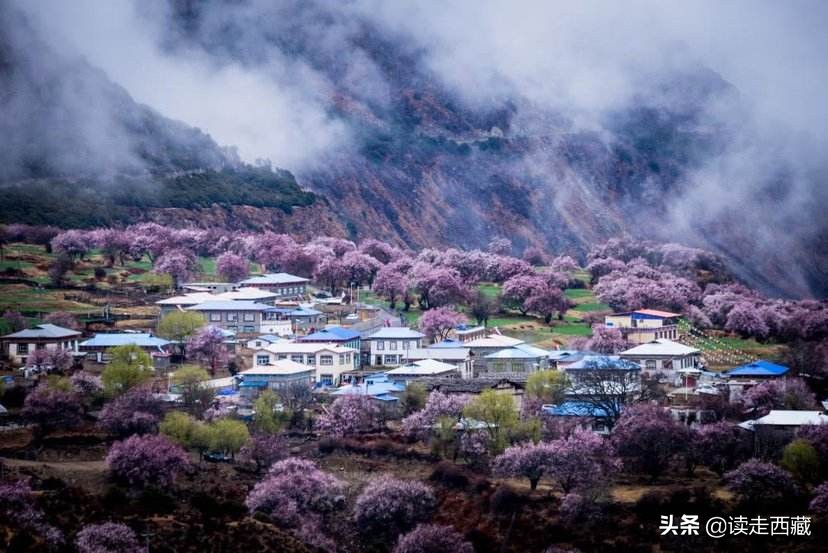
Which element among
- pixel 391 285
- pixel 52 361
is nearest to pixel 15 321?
A: pixel 52 361

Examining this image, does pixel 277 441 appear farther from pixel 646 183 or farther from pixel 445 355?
pixel 646 183

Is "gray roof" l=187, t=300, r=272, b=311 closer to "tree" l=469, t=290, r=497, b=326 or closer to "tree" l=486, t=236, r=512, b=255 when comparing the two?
"tree" l=469, t=290, r=497, b=326

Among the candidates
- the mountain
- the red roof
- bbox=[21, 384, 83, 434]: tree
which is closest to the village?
bbox=[21, 384, 83, 434]: tree

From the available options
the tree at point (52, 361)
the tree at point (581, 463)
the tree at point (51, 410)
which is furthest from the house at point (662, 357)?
the tree at point (51, 410)

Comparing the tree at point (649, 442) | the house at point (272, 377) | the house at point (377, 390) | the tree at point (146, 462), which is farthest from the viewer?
the house at point (272, 377)

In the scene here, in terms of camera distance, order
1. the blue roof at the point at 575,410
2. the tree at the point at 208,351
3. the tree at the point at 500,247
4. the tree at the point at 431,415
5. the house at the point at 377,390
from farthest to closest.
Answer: the tree at the point at 500,247
the tree at the point at 208,351
the house at the point at 377,390
the blue roof at the point at 575,410
the tree at the point at 431,415

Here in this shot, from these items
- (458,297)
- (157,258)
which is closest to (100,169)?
(157,258)

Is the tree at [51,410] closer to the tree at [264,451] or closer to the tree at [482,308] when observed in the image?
the tree at [264,451]
